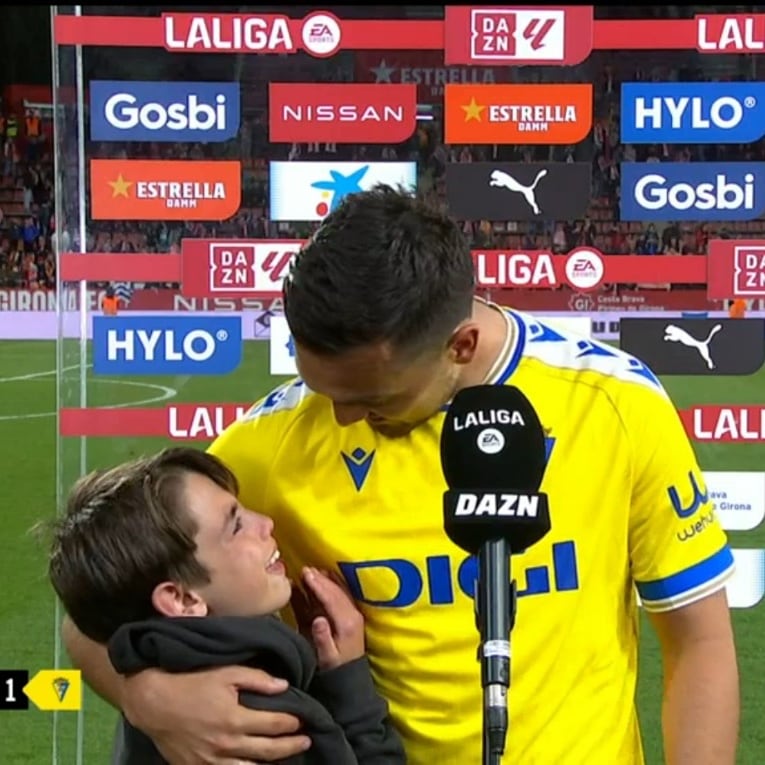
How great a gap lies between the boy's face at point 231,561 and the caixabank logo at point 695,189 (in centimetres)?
166

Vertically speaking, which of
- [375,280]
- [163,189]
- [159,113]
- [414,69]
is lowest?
[375,280]

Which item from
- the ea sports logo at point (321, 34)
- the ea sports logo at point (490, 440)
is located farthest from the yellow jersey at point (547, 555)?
the ea sports logo at point (321, 34)

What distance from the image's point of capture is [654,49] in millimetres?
2508

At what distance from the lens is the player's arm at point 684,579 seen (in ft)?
3.80

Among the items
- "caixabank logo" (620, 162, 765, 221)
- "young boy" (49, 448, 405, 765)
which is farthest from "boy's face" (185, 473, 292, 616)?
"caixabank logo" (620, 162, 765, 221)

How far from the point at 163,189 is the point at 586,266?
Result: 3.13 feet

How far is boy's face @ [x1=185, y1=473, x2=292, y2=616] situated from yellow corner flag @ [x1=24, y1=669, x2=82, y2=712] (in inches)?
63.9

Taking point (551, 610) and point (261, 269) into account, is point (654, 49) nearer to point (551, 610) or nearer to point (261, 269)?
point (261, 269)

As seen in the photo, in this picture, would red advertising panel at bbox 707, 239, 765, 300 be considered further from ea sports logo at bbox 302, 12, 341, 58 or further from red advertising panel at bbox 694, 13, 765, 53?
ea sports logo at bbox 302, 12, 341, 58

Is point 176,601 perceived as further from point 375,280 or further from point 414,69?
point 414,69

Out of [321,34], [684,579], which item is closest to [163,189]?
[321,34]

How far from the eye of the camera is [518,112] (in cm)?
253

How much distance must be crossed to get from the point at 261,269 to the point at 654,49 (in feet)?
3.22

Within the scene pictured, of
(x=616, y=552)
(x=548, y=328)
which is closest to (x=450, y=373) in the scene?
(x=548, y=328)
